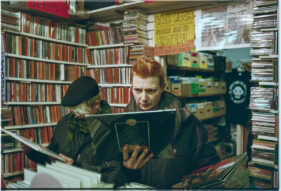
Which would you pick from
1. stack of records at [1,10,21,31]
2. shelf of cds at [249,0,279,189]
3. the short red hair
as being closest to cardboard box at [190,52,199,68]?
shelf of cds at [249,0,279,189]

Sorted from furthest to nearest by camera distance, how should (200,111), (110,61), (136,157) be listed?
(200,111), (110,61), (136,157)

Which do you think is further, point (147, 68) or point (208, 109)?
point (208, 109)

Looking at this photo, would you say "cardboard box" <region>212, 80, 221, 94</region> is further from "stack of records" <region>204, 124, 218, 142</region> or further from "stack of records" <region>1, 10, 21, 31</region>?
"stack of records" <region>1, 10, 21, 31</region>

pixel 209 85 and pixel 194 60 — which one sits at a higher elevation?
pixel 194 60

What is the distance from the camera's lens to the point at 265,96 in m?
2.20

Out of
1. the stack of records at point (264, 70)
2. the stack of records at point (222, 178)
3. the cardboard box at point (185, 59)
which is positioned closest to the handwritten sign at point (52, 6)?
Result: the cardboard box at point (185, 59)

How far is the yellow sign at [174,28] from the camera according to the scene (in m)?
2.62

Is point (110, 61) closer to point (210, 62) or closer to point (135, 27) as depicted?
point (135, 27)

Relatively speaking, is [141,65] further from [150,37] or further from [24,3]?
[24,3]

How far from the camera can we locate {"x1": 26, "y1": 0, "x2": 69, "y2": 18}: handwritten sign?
2.49 metres

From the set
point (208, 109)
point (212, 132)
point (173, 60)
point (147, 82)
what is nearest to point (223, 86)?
point (208, 109)

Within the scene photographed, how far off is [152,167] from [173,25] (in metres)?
1.94

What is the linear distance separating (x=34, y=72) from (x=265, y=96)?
8.41 ft

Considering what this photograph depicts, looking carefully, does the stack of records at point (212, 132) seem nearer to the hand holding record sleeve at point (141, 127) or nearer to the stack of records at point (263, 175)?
the stack of records at point (263, 175)
